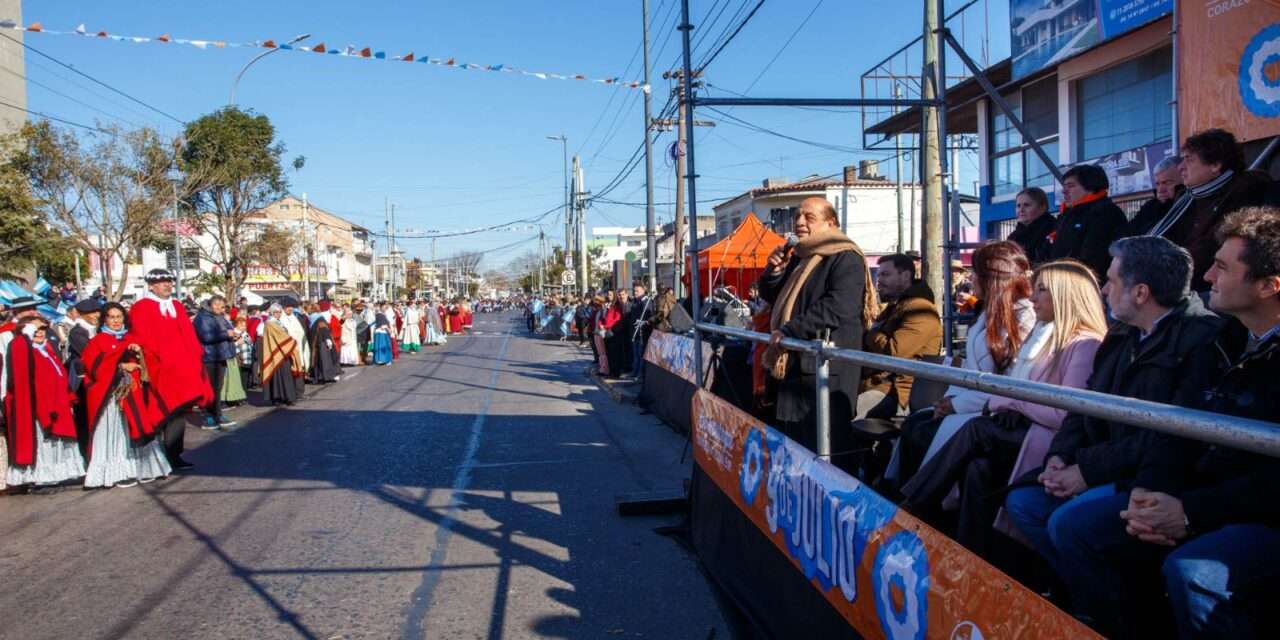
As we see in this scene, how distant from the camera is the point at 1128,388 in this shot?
9.12 feet

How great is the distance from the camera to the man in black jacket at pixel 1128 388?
260 centimetres

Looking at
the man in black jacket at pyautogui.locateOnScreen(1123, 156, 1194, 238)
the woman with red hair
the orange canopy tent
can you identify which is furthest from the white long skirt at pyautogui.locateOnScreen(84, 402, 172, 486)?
the orange canopy tent

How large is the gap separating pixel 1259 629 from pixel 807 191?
37.9 metres

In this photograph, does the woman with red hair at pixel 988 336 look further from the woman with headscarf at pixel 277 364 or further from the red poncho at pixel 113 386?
the woman with headscarf at pixel 277 364

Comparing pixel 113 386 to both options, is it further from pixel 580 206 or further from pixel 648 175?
pixel 580 206

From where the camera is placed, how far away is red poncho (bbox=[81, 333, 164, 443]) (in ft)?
27.5

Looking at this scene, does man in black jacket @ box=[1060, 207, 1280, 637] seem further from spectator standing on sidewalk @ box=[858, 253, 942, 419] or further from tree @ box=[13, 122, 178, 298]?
tree @ box=[13, 122, 178, 298]

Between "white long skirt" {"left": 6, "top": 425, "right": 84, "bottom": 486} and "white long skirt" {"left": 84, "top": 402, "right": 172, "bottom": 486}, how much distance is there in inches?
6.9

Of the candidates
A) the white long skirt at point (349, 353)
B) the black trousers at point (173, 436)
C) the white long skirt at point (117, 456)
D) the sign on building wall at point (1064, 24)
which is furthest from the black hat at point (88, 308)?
the white long skirt at point (349, 353)

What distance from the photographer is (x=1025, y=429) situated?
11.4 feet

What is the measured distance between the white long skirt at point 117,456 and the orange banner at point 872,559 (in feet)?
21.2

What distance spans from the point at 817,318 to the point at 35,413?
7.34m

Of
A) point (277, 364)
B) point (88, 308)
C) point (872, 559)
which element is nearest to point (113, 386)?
point (88, 308)

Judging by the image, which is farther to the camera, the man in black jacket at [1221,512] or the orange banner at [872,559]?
the orange banner at [872,559]
